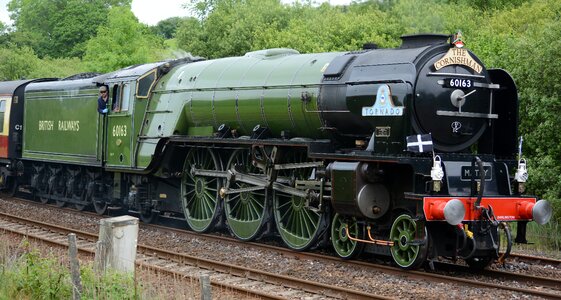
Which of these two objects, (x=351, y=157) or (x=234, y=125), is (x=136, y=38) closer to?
(x=234, y=125)

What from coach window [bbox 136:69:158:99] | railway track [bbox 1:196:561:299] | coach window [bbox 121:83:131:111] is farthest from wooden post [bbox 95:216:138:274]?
coach window [bbox 121:83:131:111]

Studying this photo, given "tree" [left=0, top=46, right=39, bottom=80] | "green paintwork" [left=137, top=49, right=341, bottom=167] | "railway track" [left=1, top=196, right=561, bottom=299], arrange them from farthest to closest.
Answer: "tree" [left=0, top=46, right=39, bottom=80]
"green paintwork" [left=137, top=49, right=341, bottom=167]
"railway track" [left=1, top=196, right=561, bottom=299]

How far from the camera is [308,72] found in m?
13.3

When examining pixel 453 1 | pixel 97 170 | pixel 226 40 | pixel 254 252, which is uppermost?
pixel 453 1

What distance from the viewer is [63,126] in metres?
20.8

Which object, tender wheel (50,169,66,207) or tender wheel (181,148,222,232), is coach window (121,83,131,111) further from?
tender wheel (50,169,66,207)

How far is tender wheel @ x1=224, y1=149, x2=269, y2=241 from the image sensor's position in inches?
569

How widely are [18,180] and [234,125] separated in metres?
11.2

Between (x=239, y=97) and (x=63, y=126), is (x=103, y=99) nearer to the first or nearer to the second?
(x=63, y=126)

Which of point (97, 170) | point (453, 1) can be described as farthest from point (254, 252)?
point (453, 1)

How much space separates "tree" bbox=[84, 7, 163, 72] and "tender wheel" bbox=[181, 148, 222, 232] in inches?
945

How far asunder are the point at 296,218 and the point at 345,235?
1.63m

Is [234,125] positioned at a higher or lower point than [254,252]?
higher

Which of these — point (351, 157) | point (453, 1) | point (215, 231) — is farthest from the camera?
point (453, 1)
